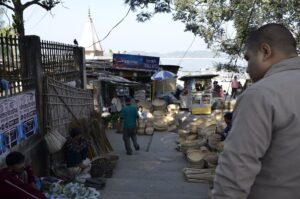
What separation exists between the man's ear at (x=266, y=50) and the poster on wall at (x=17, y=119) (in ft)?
15.6

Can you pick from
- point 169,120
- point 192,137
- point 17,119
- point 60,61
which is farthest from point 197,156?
point 169,120

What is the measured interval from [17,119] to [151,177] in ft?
12.2

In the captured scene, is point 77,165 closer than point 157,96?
Yes

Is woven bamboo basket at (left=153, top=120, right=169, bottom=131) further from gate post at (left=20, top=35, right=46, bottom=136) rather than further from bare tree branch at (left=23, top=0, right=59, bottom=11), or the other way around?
gate post at (left=20, top=35, right=46, bottom=136)

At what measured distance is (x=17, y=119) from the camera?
6656 mm

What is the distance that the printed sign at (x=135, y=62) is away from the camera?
937 inches

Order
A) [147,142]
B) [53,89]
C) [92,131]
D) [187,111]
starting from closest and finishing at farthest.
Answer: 1. [53,89]
2. [92,131]
3. [147,142]
4. [187,111]

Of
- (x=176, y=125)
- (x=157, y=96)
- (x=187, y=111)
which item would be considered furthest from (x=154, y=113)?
(x=157, y=96)

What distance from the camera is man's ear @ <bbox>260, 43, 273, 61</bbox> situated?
189 centimetres

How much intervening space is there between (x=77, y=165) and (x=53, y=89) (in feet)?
5.43

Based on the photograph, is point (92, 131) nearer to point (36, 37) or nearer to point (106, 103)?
point (36, 37)

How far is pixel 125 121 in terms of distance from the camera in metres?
12.4

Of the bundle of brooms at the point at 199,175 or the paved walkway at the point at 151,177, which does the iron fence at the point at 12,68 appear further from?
the bundle of brooms at the point at 199,175

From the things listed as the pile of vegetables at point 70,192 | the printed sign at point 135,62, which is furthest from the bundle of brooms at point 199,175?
the printed sign at point 135,62
